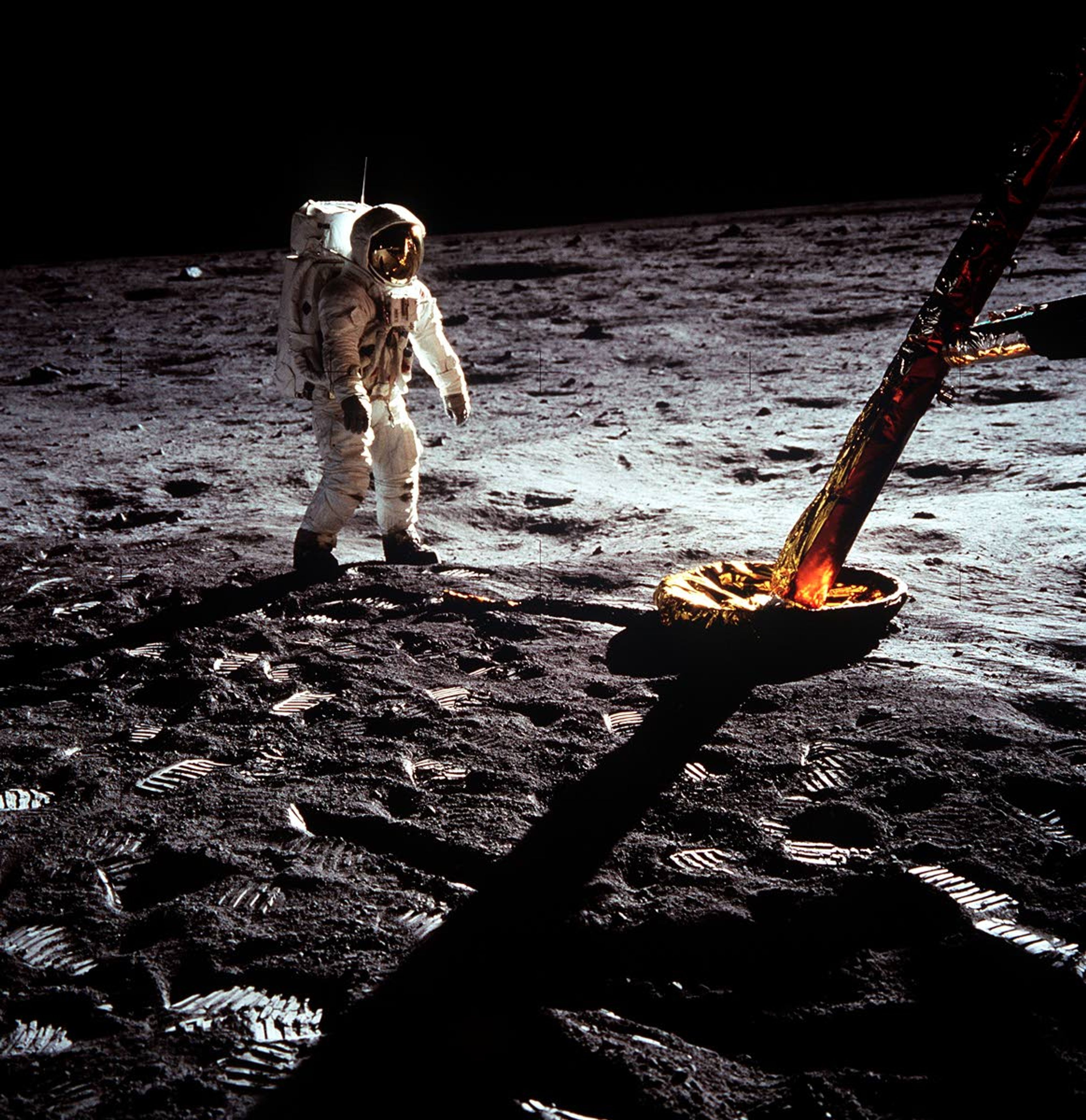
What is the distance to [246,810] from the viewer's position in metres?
2.12

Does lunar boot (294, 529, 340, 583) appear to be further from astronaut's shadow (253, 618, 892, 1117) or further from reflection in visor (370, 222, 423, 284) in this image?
astronaut's shadow (253, 618, 892, 1117)

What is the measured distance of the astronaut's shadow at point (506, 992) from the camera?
1.45 meters

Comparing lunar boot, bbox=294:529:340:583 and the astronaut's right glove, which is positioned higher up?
the astronaut's right glove

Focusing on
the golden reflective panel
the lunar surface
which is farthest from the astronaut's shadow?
the golden reflective panel

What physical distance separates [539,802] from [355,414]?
62.7 inches

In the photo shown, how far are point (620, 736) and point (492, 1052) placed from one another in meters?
0.96

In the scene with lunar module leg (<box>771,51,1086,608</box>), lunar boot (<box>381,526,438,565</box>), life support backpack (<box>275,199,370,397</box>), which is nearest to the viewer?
lunar module leg (<box>771,51,1086,608</box>)

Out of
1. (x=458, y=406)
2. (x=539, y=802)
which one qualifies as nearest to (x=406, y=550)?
(x=458, y=406)

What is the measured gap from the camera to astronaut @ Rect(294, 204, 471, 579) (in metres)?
3.26

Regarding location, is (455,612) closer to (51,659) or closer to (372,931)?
(51,659)

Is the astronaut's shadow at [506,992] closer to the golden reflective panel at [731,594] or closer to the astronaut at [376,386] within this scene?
the golden reflective panel at [731,594]

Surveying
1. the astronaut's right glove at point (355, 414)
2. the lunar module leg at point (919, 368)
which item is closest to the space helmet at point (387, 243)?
Result: the astronaut's right glove at point (355, 414)

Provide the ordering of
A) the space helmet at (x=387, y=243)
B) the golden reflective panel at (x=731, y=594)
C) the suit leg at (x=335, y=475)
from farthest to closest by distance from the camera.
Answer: the suit leg at (x=335, y=475), the space helmet at (x=387, y=243), the golden reflective panel at (x=731, y=594)

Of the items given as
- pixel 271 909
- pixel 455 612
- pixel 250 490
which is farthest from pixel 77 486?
pixel 271 909
